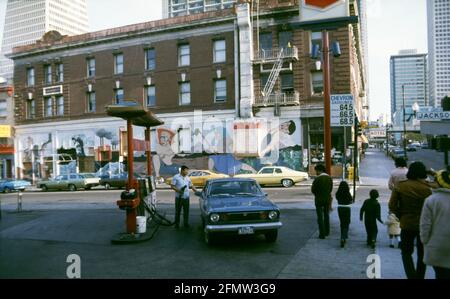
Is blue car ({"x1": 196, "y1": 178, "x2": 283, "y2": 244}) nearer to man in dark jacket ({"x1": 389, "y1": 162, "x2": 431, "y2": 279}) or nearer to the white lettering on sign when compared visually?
man in dark jacket ({"x1": 389, "y1": 162, "x2": 431, "y2": 279})

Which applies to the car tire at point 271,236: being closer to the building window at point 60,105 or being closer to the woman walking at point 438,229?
the woman walking at point 438,229

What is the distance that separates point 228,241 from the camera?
30.3 ft

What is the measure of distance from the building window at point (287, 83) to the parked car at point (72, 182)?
15.4m

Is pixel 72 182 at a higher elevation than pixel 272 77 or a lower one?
lower

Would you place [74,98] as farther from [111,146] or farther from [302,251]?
[302,251]

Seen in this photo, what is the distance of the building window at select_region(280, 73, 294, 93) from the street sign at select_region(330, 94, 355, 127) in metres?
18.8

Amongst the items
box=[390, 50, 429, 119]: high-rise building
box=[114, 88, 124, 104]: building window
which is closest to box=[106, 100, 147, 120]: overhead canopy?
box=[390, 50, 429, 119]: high-rise building

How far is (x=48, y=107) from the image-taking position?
38.3 metres

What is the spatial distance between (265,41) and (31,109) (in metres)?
24.0

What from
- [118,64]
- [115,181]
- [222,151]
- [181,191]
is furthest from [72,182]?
[181,191]

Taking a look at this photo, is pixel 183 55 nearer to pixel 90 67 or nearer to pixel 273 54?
pixel 273 54

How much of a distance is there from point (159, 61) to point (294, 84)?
11.5m

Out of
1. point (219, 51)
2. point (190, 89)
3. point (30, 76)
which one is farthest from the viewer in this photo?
point (30, 76)
